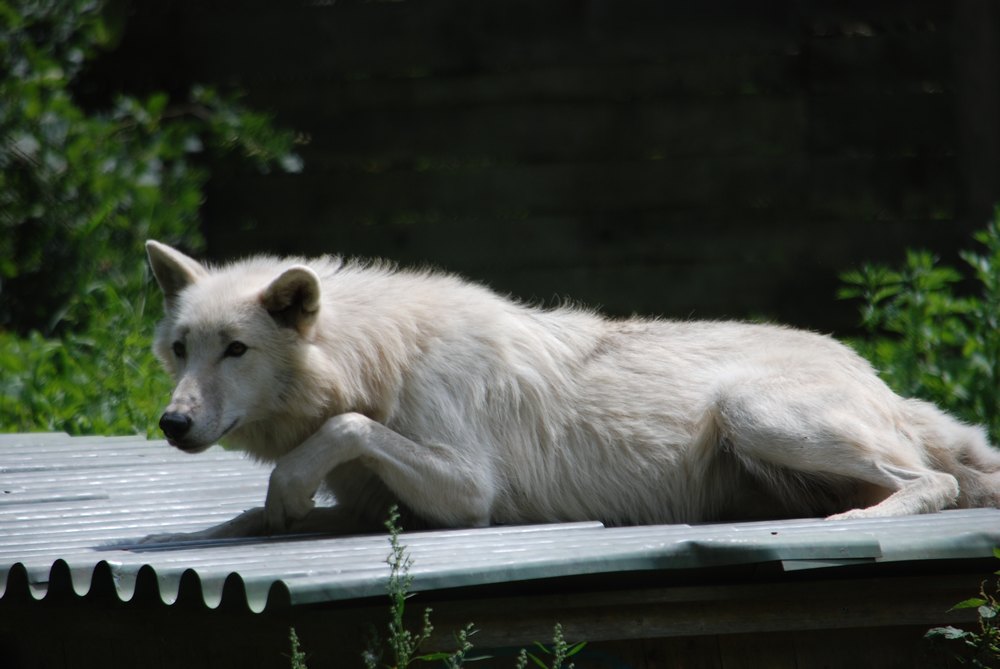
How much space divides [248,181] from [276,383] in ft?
16.4

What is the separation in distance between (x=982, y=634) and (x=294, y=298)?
2123mm

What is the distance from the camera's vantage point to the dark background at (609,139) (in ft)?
27.8

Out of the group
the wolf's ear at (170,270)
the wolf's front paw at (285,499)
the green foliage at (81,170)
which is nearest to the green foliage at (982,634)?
the wolf's front paw at (285,499)

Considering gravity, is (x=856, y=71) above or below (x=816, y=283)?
above

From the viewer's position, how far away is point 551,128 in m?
8.67

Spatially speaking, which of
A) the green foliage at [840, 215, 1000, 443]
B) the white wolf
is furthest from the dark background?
the white wolf

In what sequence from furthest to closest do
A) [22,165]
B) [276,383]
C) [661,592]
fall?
[22,165] < [276,383] < [661,592]

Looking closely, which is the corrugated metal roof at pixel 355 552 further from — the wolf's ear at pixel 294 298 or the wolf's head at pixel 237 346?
the wolf's ear at pixel 294 298

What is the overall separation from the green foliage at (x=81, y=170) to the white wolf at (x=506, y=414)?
3.68 metres

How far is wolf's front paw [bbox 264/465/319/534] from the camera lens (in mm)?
3893

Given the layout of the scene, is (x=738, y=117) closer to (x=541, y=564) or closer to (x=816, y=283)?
(x=816, y=283)

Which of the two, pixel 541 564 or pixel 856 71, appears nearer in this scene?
pixel 541 564

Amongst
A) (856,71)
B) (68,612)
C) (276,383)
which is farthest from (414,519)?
(856,71)

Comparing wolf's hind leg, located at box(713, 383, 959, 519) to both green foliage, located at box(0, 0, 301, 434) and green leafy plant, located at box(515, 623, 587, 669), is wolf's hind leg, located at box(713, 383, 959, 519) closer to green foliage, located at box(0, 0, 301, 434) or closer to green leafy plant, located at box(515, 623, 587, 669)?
green leafy plant, located at box(515, 623, 587, 669)
